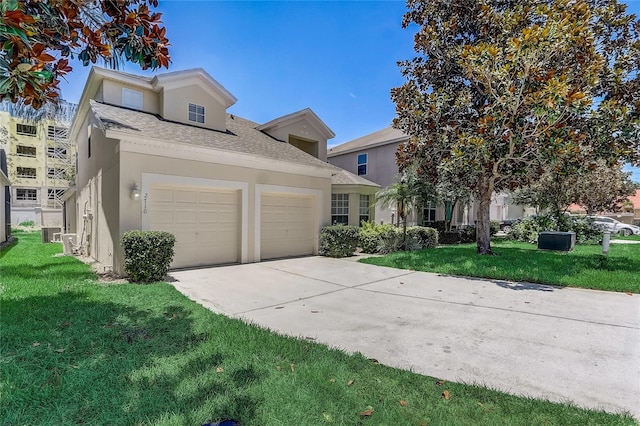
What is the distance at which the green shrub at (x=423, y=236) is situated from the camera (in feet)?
47.6

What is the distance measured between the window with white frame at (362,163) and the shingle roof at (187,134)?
26.3 ft

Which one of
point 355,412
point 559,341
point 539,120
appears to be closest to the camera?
point 355,412

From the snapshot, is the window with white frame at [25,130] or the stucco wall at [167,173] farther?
the window with white frame at [25,130]

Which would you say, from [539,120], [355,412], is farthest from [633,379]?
[539,120]

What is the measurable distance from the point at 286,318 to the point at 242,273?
402 cm

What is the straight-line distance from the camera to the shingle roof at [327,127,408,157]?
19.0 metres

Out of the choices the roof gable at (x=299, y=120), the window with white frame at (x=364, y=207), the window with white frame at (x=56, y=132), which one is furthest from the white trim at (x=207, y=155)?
the window with white frame at (x=56, y=132)

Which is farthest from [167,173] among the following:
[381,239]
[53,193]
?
[53,193]

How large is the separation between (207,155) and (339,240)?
5.66 m

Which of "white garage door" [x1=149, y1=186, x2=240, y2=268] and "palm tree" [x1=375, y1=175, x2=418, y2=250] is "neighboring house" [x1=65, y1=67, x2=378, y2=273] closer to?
"white garage door" [x1=149, y1=186, x2=240, y2=268]

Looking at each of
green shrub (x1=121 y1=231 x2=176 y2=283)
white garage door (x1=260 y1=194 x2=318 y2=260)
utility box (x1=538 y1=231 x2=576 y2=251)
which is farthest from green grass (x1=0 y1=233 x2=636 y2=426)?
utility box (x1=538 y1=231 x2=576 y2=251)

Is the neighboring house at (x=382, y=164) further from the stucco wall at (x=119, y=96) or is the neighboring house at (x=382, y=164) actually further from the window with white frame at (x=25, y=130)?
the window with white frame at (x=25, y=130)

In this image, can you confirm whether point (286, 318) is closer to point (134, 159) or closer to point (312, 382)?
point (312, 382)

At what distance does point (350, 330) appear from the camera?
4.71m
